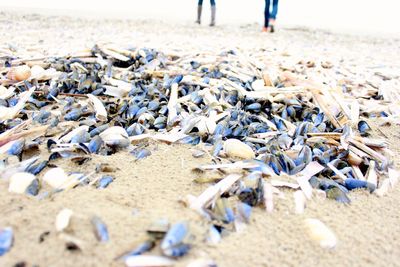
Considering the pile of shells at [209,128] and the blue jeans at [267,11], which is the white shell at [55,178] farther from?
the blue jeans at [267,11]

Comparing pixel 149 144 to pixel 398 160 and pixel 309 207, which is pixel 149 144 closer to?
pixel 309 207

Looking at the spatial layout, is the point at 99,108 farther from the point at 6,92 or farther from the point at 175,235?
the point at 175,235

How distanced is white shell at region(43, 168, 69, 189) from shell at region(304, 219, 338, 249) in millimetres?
854

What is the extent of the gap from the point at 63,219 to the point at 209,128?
0.96 metres

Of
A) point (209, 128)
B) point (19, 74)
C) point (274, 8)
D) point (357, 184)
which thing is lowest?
point (357, 184)

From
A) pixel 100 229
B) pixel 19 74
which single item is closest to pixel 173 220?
pixel 100 229

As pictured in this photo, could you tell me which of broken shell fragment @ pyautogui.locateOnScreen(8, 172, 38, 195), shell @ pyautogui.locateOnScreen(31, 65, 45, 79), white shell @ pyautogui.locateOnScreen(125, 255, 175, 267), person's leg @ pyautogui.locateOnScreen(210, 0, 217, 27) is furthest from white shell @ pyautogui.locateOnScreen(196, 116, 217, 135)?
person's leg @ pyautogui.locateOnScreen(210, 0, 217, 27)

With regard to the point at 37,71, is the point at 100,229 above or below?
below

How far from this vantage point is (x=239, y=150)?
172 cm

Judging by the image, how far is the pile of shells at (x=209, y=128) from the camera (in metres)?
1.43

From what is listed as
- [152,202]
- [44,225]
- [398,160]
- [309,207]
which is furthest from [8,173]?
[398,160]

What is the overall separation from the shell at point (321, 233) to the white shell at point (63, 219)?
747mm

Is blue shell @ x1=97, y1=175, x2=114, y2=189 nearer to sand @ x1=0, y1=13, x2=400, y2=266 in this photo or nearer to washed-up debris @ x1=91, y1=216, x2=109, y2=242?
sand @ x1=0, y1=13, x2=400, y2=266

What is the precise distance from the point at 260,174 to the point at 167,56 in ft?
7.46
